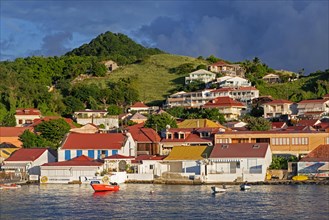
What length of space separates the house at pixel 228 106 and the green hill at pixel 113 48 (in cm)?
4961

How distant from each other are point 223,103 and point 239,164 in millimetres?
36723

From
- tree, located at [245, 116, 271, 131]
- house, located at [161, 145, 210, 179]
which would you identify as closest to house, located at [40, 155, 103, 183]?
house, located at [161, 145, 210, 179]

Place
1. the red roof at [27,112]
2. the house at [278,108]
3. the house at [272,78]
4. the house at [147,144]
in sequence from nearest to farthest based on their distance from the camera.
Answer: the house at [147,144] → the red roof at [27,112] → the house at [278,108] → the house at [272,78]

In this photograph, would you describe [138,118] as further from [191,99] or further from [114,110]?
[191,99]

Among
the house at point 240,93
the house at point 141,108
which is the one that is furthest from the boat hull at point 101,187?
the house at point 240,93

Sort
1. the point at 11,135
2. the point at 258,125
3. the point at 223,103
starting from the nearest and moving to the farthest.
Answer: the point at 258,125 → the point at 11,135 → the point at 223,103

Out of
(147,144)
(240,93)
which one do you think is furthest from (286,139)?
(240,93)

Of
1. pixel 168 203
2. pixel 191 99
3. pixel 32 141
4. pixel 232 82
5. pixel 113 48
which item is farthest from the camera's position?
pixel 113 48

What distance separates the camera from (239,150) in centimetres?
5034

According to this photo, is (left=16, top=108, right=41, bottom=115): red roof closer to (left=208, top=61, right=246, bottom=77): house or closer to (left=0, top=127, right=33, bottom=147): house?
(left=0, top=127, right=33, bottom=147): house

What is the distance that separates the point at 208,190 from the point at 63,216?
1444 cm

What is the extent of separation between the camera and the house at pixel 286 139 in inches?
2119

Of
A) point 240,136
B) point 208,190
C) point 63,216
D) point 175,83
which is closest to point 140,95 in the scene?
point 175,83

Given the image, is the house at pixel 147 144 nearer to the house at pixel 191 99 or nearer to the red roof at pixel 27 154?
the red roof at pixel 27 154
